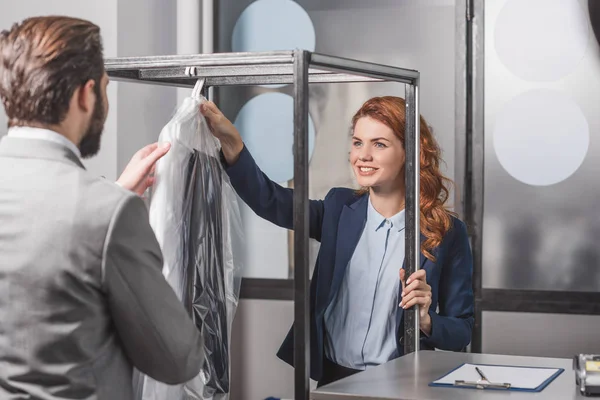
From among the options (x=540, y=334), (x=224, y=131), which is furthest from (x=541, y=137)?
(x=224, y=131)

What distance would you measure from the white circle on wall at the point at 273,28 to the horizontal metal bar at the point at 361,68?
1.66 meters

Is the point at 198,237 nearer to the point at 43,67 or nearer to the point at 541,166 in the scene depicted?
the point at 43,67

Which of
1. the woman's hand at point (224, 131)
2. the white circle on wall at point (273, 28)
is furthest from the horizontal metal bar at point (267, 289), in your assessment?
the woman's hand at point (224, 131)

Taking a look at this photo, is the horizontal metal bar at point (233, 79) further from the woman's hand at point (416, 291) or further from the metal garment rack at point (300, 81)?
the woman's hand at point (416, 291)

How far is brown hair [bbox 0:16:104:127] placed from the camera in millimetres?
1470

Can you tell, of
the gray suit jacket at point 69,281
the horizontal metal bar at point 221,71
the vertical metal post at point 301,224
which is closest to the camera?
the gray suit jacket at point 69,281

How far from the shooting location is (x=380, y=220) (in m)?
2.65

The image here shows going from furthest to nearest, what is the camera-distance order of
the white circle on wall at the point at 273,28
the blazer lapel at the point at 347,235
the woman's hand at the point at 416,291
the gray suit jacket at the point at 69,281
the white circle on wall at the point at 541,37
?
the white circle on wall at the point at 273,28
the white circle on wall at the point at 541,37
the blazer lapel at the point at 347,235
the woman's hand at the point at 416,291
the gray suit jacket at the point at 69,281

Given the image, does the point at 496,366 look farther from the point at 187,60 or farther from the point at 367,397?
the point at 187,60

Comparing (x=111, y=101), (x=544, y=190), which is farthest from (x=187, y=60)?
(x=544, y=190)

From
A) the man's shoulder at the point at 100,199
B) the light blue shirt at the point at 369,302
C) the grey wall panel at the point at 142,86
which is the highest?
the grey wall panel at the point at 142,86

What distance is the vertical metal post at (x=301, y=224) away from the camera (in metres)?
1.86

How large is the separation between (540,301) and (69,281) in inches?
104

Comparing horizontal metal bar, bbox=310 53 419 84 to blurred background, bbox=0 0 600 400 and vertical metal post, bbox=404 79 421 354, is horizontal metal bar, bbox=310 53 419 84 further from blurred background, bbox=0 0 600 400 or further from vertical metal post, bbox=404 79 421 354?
blurred background, bbox=0 0 600 400
